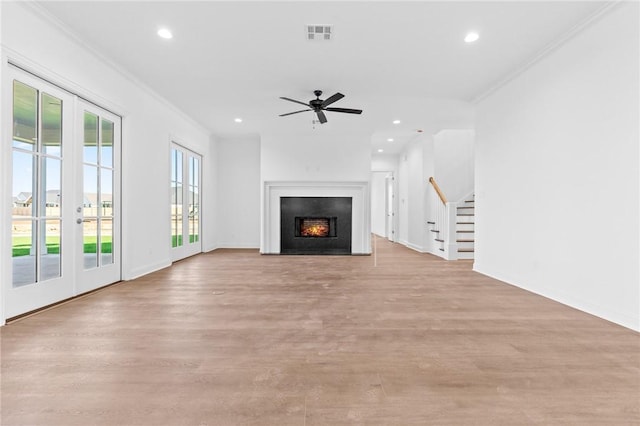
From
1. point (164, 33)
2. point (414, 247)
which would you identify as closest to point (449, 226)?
point (414, 247)

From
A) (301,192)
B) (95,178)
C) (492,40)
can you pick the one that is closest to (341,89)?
(492,40)

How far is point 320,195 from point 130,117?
13.0 ft

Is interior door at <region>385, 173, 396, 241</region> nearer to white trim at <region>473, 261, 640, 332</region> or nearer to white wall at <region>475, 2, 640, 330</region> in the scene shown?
white wall at <region>475, 2, 640, 330</region>

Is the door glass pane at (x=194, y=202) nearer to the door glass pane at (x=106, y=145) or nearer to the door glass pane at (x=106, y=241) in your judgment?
the door glass pane at (x=106, y=145)

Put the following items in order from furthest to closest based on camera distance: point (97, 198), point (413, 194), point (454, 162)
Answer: point (413, 194) → point (454, 162) → point (97, 198)

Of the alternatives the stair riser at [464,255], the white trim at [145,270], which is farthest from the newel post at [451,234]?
the white trim at [145,270]

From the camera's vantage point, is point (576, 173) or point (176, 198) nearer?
point (576, 173)

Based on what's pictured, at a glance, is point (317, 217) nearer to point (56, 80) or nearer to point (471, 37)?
point (471, 37)

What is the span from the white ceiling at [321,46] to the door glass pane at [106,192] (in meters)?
1.37

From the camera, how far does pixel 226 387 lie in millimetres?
1588

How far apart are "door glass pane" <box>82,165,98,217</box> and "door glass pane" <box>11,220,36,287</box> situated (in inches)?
28.3

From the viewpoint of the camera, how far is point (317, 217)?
710 cm

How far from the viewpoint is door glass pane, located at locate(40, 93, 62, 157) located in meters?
2.93

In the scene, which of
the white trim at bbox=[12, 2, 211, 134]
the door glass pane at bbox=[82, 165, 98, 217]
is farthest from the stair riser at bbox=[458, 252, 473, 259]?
the door glass pane at bbox=[82, 165, 98, 217]
